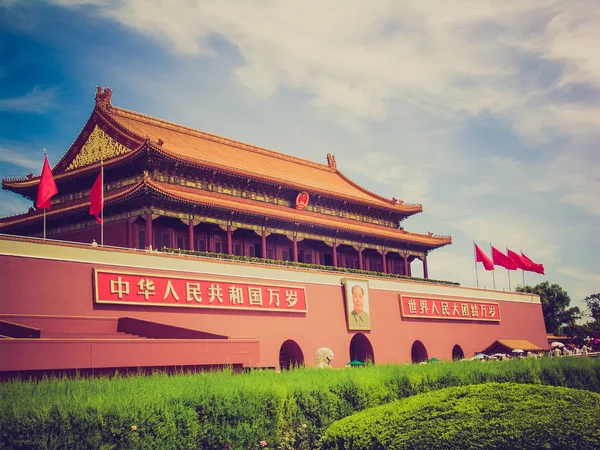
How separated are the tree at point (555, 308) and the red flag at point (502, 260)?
1960 cm

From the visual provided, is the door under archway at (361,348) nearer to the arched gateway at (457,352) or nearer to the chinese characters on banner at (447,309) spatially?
the chinese characters on banner at (447,309)

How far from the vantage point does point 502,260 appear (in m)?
37.0

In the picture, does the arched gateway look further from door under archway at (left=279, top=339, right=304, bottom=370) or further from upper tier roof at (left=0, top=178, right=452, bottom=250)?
door under archway at (left=279, top=339, right=304, bottom=370)

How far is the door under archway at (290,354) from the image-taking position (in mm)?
25288

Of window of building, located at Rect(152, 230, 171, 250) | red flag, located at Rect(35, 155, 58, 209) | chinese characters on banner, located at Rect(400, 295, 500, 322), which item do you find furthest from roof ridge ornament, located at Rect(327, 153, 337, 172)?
red flag, located at Rect(35, 155, 58, 209)

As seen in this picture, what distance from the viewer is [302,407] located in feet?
38.7

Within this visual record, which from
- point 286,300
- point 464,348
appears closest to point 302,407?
point 286,300

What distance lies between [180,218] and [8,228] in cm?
839

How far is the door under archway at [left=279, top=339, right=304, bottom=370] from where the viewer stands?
25.3 m

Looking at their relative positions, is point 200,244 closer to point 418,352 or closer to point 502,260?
point 418,352

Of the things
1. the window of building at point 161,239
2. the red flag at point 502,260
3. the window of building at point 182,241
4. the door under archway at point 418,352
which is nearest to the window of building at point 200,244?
the window of building at point 182,241

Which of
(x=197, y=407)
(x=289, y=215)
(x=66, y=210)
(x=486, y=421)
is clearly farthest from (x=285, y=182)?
(x=486, y=421)

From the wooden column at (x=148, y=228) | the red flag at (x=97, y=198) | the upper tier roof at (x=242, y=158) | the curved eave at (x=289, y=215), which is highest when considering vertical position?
the upper tier roof at (x=242, y=158)

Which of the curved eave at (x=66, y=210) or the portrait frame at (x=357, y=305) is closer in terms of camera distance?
the curved eave at (x=66, y=210)
